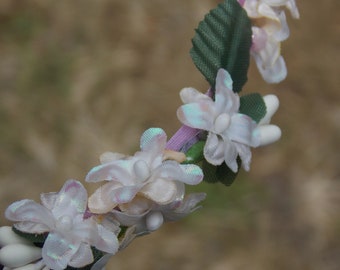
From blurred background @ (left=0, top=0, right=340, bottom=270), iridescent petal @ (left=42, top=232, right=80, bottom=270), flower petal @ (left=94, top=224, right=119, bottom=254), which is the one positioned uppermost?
iridescent petal @ (left=42, top=232, right=80, bottom=270)

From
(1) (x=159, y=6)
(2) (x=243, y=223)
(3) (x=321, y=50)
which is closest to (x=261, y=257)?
(2) (x=243, y=223)

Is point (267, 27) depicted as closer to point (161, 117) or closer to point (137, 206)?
point (137, 206)

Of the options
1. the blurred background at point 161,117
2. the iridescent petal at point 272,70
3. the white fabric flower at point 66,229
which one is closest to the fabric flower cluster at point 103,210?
the white fabric flower at point 66,229

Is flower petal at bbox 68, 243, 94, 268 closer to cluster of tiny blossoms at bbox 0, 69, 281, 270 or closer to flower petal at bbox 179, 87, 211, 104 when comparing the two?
cluster of tiny blossoms at bbox 0, 69, 281, 270

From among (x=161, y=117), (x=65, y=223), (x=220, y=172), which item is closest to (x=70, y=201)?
(x=65, y=223)

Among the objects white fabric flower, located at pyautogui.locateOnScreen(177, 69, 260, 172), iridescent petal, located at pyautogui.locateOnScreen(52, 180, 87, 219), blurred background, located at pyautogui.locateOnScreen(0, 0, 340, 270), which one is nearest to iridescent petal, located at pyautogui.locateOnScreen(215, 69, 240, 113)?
white fabric flower, located at pyautogui.locateOnScreen(177, 69, 260, 172)
